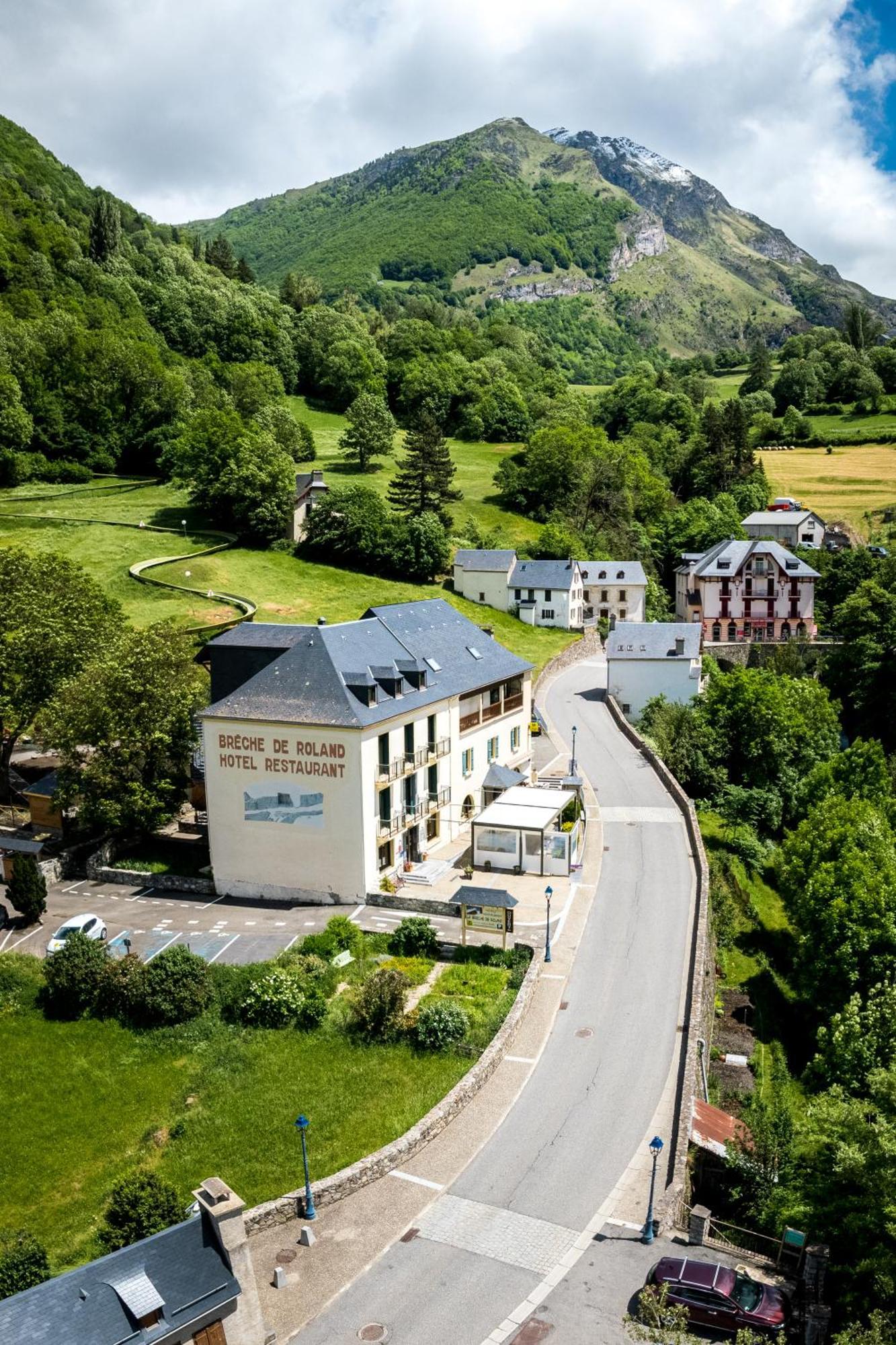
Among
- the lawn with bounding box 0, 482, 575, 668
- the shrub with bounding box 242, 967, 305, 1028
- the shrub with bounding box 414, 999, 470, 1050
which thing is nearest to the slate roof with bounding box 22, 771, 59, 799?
the shrub with bounding box 242, 967, 305, 1028

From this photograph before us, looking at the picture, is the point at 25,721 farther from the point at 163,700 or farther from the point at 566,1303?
the point at 566,1303

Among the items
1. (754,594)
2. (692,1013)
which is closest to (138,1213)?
(692,1013)

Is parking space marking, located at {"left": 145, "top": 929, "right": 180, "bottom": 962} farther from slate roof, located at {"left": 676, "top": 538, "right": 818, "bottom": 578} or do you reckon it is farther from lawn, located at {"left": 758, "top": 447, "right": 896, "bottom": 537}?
lawn, located at {"left": 758, "top": 447, "right": 896, "bottom": 537}

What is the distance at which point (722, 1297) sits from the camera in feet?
59.6

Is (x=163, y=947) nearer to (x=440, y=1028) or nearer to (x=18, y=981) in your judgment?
(x=18, y=981)

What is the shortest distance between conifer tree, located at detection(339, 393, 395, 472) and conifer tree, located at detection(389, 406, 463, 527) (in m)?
14.0

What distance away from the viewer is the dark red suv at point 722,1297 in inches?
711

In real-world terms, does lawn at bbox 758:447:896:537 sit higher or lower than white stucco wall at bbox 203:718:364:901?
higher

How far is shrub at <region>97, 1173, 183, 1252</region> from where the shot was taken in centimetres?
1922

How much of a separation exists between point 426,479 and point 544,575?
17.2 meters

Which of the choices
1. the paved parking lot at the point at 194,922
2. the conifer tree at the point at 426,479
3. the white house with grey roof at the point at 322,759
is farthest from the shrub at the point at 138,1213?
the conifer tree at the point at 426,479

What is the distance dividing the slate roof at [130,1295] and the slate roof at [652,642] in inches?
2126

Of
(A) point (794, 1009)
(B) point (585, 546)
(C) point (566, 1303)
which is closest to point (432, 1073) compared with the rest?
(C) point (566, 1303)

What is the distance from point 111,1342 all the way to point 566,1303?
833cm
